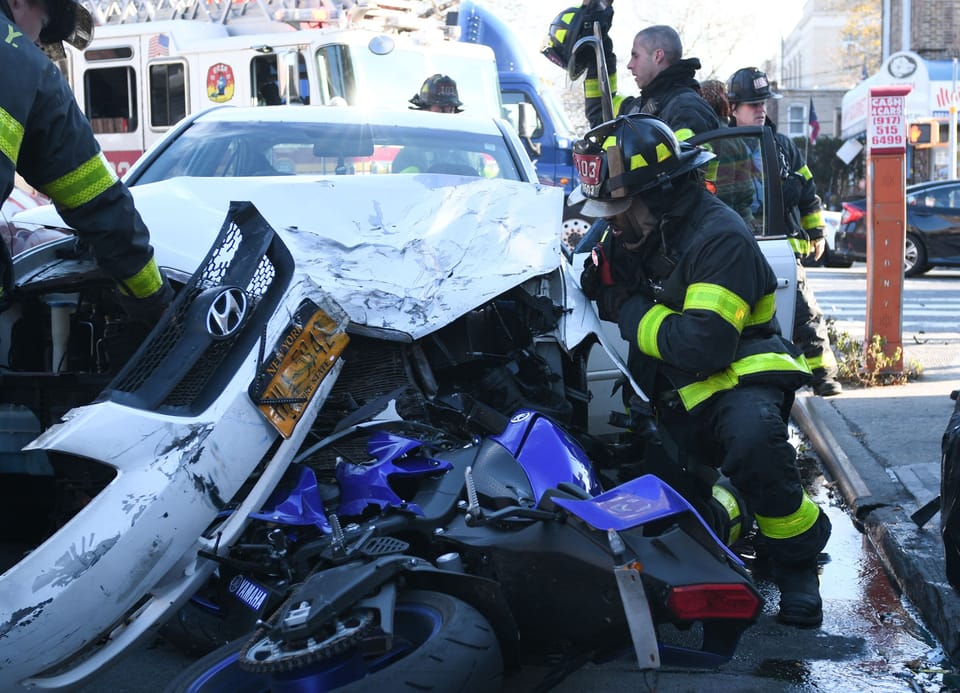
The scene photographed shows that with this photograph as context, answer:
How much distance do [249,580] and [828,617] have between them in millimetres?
2095

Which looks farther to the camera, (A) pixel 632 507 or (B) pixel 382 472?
(B) pixel 382 472

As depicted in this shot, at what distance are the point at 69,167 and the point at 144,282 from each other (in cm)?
37

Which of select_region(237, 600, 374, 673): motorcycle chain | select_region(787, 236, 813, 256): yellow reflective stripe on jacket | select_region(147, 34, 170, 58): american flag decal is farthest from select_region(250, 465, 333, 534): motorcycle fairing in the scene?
select_region(147, 34, 170, 58): american flag decal

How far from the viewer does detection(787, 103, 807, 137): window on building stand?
5019cm

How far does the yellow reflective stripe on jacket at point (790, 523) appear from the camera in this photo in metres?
3.71

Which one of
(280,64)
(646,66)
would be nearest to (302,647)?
(646,66)

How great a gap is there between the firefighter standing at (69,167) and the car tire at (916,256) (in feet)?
48.5

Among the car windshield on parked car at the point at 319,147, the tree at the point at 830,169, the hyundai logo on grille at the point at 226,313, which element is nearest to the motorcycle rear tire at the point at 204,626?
the hyundai logo on grille at the point at 226,313

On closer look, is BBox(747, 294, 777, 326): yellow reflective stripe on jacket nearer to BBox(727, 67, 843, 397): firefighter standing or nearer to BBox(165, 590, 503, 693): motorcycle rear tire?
BBox(165, 590, 503, 693): motorcycle rear tire

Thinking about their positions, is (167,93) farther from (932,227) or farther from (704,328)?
(704,328)

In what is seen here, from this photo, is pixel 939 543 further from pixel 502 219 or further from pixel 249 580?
pixel 249 580

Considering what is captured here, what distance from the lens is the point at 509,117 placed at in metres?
13.5

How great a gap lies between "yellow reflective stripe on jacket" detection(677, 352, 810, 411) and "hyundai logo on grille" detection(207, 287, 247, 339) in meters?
1.60

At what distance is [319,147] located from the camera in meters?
5.10
